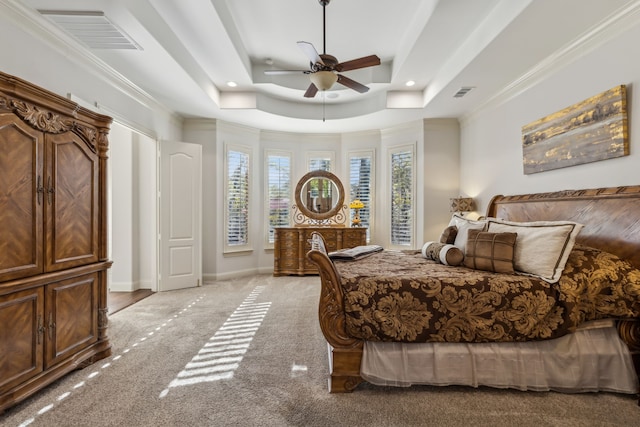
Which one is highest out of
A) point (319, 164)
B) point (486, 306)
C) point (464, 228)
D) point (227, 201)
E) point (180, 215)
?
point (319, 164)

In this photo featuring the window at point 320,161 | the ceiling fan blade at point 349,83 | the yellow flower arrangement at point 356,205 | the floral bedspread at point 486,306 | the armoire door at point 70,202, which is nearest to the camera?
the floral bedspread at point 486,306

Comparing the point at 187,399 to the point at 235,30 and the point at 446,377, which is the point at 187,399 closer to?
the point at 446,377

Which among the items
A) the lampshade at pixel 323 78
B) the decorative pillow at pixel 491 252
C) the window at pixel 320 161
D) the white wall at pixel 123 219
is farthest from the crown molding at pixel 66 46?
the decorative pillow at pixel 491 252

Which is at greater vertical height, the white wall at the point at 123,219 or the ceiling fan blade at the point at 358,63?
the ceiling fan blade at the point at 358,63

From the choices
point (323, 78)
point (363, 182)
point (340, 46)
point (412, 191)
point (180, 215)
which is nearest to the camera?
point (323, 78)

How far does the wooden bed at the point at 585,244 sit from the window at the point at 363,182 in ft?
11.0

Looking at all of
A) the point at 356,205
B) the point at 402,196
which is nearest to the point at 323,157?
the point at 356,205

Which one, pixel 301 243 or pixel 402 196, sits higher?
pixel 402 196

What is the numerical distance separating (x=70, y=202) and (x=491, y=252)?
324 centimetres

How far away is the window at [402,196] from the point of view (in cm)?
543

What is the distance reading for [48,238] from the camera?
79.6 inches

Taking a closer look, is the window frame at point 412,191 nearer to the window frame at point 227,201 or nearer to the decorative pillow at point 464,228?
the decorative pillow at point 464,228

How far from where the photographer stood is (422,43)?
3.29 metres

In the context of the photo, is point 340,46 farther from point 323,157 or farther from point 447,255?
point 447,255
